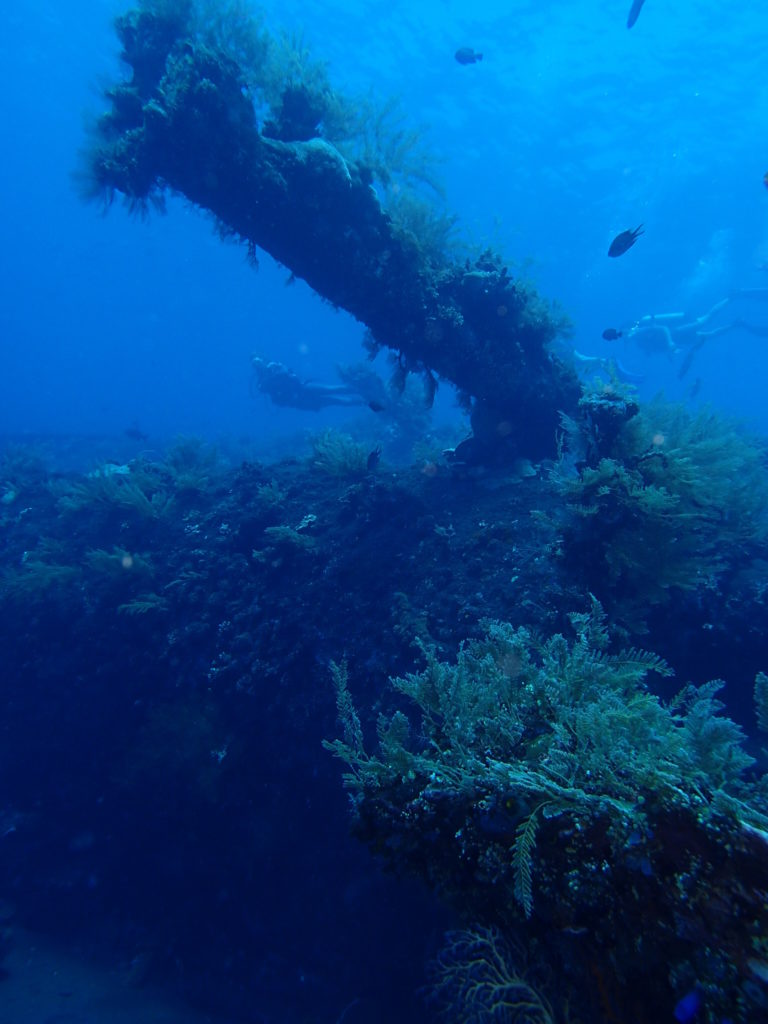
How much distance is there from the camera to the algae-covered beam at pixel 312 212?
673 cm

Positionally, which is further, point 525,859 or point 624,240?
point 624,240

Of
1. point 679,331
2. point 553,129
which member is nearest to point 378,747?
point 679,331

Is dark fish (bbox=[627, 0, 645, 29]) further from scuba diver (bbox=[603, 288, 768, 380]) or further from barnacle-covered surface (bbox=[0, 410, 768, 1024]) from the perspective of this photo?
scuba diver (bbox=[603, 288, 768, 380])

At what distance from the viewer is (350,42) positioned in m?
32.9

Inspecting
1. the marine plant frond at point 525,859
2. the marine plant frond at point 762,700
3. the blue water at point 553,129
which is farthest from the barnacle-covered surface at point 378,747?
the blue water at point 553,129

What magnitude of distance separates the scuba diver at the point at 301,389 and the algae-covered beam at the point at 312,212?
47.3 ft

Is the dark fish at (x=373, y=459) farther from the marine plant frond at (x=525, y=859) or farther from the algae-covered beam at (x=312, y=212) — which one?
the marine plant frond at (x=525, y=859)

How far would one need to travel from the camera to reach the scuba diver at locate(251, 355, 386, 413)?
2306 centimetres

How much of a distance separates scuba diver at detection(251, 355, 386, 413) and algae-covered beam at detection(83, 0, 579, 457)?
47.3 feet

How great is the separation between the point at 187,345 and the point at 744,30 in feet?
588

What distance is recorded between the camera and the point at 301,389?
23500 millimetres

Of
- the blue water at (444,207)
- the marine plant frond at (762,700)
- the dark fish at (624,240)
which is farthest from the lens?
the dark fish at (624,240)

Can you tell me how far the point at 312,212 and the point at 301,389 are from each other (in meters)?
16.6

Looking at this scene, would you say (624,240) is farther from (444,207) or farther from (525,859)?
(525,859)
